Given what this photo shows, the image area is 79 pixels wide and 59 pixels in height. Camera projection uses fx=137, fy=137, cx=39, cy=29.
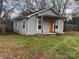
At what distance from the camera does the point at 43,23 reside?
749 inches

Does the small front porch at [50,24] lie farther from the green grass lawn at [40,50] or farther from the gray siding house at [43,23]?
the green grass lawn at [40,50]

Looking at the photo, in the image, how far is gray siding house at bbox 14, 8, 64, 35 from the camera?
18.0 metres

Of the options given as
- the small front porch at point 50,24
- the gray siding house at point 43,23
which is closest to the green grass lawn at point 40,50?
the gray siding house at point 43,23

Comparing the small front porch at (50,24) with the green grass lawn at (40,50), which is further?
the small front porch at (50,24)

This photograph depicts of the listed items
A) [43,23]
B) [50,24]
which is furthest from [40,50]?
[50,24]

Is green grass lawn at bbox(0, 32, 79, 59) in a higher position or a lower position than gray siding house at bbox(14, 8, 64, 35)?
lower

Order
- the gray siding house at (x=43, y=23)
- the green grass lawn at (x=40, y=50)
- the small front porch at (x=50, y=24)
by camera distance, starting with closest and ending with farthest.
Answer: the green grass lawn at (x=40, y=50)
the gray siding house at (x=43, y=23)
the small front porch at (x=50, y=24)

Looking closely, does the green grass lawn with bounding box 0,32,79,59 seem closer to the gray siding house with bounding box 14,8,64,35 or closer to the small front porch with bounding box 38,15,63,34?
the gray siding house with bounding box 14,8,64,35

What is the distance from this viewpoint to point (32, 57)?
22.5 ft

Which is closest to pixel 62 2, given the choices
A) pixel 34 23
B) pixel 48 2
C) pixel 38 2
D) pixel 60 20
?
pixel 48 2

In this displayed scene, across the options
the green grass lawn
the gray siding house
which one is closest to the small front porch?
the gray siding house

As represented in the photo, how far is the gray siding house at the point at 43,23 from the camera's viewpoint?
59.0 feet

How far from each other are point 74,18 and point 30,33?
1545 cm

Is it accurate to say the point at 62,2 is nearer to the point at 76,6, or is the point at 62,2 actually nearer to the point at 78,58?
the point at 76,6
